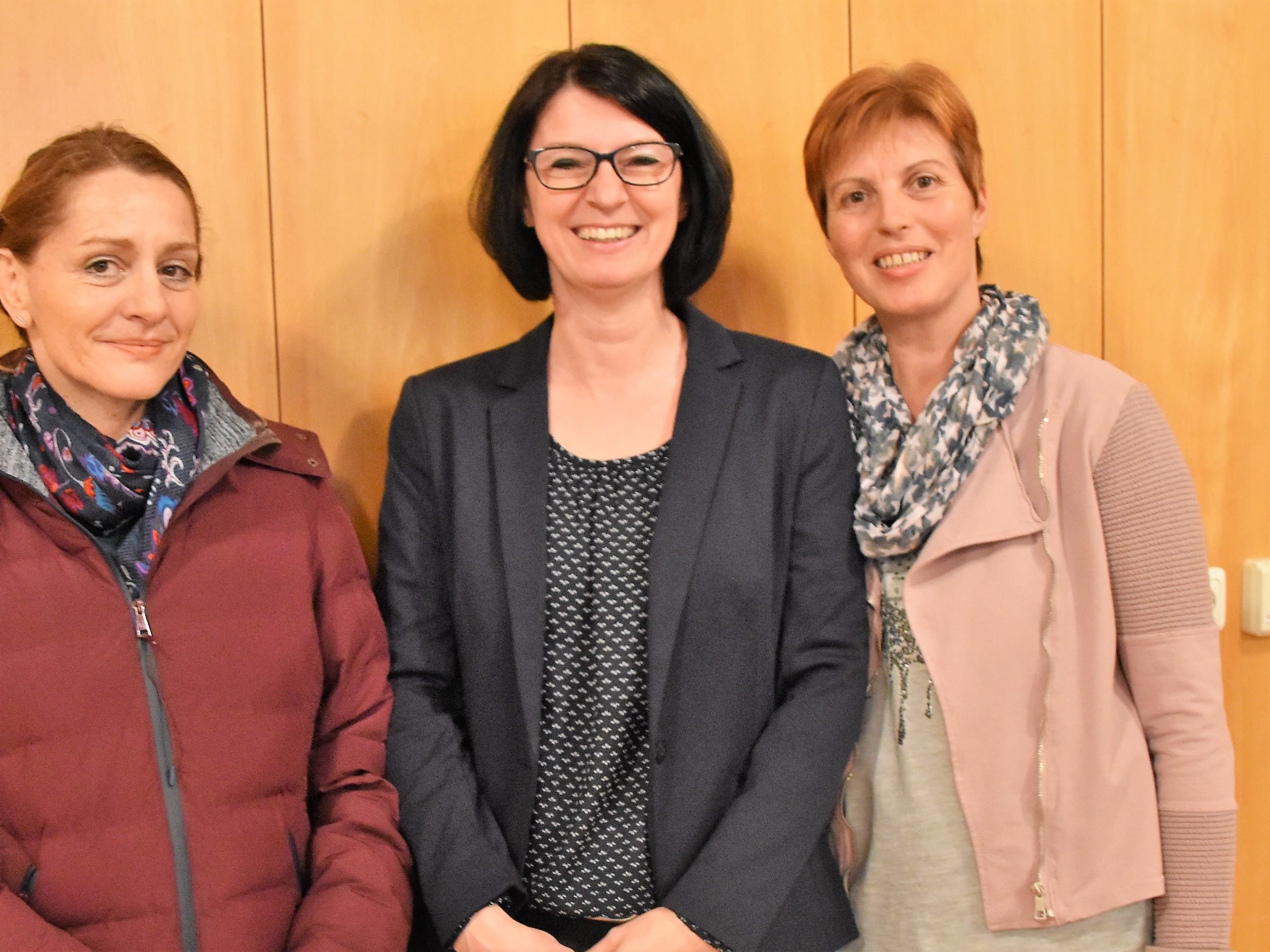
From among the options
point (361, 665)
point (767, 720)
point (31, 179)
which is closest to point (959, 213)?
point (767, 720)

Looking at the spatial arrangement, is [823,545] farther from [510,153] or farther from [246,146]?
[246,146]

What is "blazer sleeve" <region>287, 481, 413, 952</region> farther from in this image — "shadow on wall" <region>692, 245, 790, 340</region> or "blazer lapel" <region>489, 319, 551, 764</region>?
"shadow on wall" <region>692, 245, 790, 340</region>

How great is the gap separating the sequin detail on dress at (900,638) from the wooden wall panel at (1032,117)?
0.77m

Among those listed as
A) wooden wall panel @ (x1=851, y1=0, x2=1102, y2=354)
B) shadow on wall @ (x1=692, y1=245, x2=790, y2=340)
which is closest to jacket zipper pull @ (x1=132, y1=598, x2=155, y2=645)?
shadow on wall @ (x1=692, y1=245, x2=790, y2=340)

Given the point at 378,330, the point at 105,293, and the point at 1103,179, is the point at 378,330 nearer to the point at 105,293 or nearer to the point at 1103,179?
the point at 105,293

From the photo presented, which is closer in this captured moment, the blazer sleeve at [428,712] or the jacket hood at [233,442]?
the jacket hood at [233,442]

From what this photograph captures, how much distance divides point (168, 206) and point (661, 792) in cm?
104

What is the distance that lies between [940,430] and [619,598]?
0.53 meters

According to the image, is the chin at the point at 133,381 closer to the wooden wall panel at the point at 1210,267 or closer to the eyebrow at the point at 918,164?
the eyebrow at the point at 918,164

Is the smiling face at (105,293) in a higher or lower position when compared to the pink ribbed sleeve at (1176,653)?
higher

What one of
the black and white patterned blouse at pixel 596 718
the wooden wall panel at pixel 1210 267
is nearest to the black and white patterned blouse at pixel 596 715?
the black and white patterned blouse at pixel 596 718

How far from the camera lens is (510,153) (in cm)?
182

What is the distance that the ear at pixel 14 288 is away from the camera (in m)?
1.57

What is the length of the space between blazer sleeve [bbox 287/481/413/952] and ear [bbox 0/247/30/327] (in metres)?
0.46
